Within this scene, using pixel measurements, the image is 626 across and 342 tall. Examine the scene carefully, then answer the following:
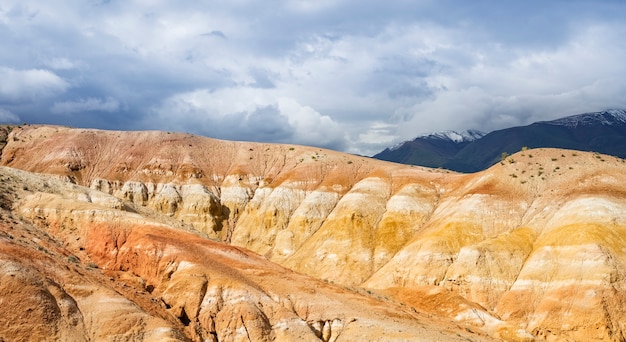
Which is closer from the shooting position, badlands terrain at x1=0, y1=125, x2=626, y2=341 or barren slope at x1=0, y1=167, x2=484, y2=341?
barren slope at x1=0, y1=167, x2=484, y2=341

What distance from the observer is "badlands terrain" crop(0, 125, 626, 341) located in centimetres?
3369

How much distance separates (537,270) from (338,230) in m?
30.8

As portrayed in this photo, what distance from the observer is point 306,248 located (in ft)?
246

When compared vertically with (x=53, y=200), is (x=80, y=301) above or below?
below

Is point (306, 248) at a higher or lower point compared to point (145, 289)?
lower

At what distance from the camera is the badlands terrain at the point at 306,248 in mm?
33688

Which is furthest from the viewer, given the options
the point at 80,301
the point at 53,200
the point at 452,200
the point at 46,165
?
the point at 46,165

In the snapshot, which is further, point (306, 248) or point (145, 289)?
point (306, 248)

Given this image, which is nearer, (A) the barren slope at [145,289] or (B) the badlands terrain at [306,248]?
(A) the barren slope at [145,289]

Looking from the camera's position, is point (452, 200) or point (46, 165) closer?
point (452, 200)

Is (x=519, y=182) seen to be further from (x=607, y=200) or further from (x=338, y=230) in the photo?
(x=338, y=230)

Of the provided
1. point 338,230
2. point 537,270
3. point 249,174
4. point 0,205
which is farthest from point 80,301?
point 249,174

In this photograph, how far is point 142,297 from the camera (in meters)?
34.8

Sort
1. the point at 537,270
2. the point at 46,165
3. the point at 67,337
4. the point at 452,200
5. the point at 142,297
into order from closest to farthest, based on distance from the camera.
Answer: the point at 67,337 < the point at 142,297 < the point at 537,270 < the point at 452,200 < the point at 46,165
